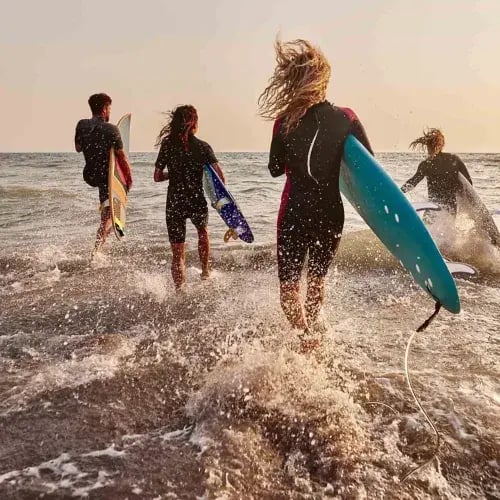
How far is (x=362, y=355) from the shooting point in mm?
3605

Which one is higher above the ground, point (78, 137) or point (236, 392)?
point (78, 137)

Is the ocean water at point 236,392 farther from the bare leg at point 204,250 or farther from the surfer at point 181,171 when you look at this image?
the surfer at point 181,171

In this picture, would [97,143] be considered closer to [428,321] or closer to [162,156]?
[162,156]

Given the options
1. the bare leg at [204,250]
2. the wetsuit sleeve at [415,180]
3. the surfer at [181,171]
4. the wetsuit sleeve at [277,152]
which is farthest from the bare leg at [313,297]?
the wetsuit sleeve at [415,180]

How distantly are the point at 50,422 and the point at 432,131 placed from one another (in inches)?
215

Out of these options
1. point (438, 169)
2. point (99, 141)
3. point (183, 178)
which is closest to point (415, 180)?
point (438, 169)

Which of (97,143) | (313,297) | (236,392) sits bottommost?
(236,392)

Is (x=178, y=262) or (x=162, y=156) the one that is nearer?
(x=162, y=156)

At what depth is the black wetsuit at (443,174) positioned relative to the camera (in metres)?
6.55

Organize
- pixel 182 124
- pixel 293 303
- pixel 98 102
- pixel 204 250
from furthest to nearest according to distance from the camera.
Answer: pixel 98 102
pixel 204 250
pixel 182 124
pixel 293 303

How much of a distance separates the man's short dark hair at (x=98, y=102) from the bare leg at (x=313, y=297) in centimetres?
348

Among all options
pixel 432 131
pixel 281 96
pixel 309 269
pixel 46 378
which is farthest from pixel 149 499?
pixel 432 131

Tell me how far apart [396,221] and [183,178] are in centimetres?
233

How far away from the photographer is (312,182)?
3172 millimetres
